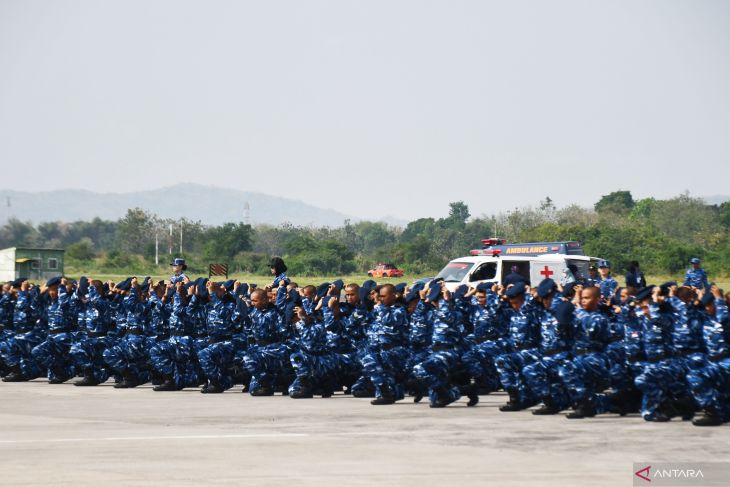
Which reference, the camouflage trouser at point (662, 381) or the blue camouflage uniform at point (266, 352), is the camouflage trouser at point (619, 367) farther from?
the blue camouflage uniform at point (266, 352)

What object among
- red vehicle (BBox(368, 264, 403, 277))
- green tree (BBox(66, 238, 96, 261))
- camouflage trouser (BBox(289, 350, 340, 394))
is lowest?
camouflage trouser (BBox(289, 350, 340, 394))

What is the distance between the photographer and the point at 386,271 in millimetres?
73500

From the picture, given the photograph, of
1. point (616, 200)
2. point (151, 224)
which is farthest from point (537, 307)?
point (151, 224)

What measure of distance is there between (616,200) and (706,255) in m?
65.4

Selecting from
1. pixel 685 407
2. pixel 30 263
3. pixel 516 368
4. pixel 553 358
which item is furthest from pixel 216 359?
pixel 30 263

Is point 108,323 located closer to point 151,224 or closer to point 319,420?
point 319,420

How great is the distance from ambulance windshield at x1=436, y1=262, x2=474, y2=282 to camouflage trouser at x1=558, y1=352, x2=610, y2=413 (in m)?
10.7

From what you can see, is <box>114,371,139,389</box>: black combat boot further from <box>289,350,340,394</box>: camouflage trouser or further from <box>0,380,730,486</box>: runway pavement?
<box>289,350,340,394</box>: camouflage trouser

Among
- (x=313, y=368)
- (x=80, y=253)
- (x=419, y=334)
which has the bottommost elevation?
(x=313, y=368)

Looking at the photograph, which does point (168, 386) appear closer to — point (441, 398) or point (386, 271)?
point (441, 398)

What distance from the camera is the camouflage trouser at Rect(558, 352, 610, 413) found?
44.1 ft

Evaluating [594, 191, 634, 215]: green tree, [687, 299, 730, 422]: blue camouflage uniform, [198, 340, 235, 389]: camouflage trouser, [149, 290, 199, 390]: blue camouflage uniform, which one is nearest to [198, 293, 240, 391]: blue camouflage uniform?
[198, 340, 235, 389]: camouflage trouser

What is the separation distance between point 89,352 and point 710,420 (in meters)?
9.59

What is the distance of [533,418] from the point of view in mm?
13500
